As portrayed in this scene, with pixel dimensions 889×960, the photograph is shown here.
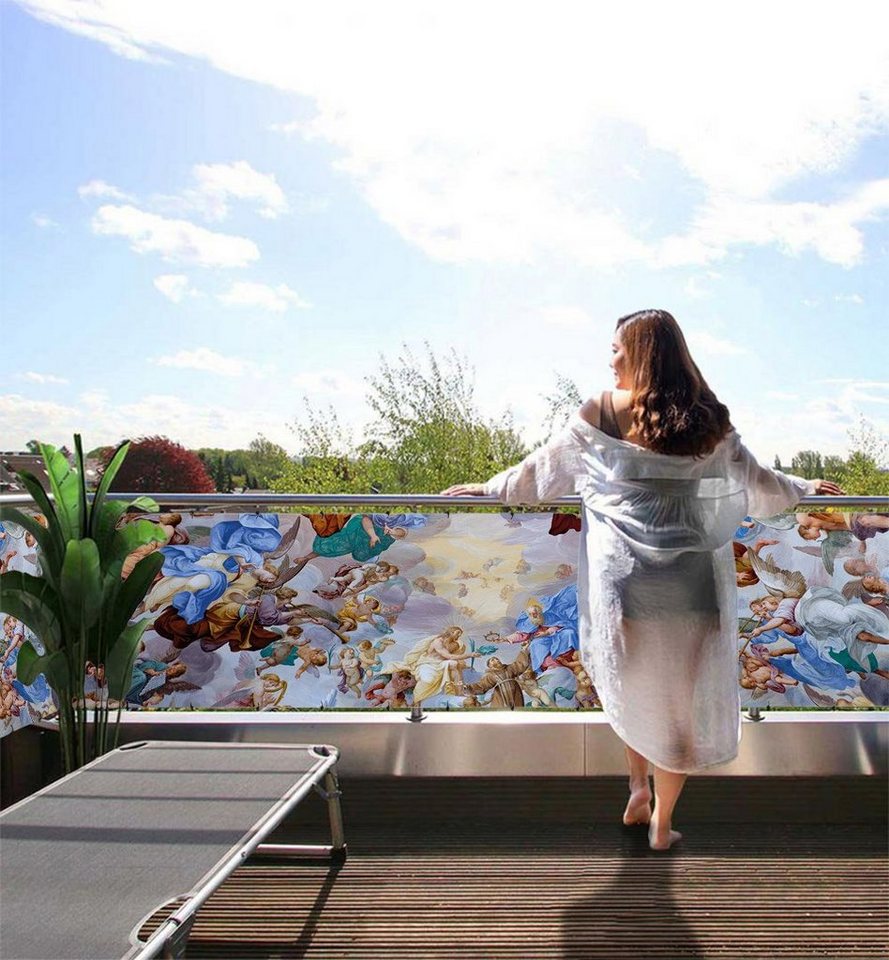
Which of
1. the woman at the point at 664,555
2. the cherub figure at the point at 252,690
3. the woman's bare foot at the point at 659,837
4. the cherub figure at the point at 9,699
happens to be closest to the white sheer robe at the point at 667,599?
the woman at the point at 664,555

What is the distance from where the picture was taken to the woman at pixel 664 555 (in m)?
2.71

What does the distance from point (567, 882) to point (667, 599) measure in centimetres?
79

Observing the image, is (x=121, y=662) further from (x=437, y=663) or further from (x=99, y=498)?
(x=437, y=663)

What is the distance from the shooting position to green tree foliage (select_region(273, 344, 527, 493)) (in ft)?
55.7

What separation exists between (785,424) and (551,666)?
820 inches

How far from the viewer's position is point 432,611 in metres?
3.40

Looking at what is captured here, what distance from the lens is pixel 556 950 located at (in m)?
2.33

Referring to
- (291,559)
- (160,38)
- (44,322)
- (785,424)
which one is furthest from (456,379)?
(291,559)

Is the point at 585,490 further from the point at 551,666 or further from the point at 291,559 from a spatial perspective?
the point at 291,559

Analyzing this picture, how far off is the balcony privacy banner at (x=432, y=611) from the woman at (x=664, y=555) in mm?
571

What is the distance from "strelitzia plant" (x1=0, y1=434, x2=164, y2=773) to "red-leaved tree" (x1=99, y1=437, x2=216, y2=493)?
14.5 metres

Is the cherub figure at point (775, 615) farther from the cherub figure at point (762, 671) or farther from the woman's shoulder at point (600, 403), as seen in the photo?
the woman's shoulder at point (600, 403)

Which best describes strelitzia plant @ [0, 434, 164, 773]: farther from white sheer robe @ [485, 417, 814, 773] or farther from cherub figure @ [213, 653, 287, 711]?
white sheer robe @ [485, 417, 814, 773]

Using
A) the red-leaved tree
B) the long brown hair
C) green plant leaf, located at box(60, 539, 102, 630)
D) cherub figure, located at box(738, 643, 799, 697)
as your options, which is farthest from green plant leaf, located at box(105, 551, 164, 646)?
the red-leaved tree
